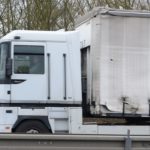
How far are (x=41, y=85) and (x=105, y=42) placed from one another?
1804 millimetres

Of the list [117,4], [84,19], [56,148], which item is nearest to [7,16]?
[117,4]

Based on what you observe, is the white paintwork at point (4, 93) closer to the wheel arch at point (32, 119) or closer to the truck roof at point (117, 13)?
the wheel arch at point (32, 119)

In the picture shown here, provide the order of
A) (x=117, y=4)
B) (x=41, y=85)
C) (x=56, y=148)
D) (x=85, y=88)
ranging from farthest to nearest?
(x=117, y=4) → (x=85, y=88) → (x=41, y=85) → (x=56, y=148)

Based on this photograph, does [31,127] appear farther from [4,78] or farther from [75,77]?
[75,77]

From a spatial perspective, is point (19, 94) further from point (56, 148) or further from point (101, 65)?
point (56, 148)

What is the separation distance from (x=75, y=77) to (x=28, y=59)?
116 cm

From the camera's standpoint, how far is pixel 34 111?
474 inches

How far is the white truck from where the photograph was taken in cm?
1192

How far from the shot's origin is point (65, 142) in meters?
5.02

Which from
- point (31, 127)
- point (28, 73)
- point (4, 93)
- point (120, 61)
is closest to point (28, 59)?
point (28, 73)

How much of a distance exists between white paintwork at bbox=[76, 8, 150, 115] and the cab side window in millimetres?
1301

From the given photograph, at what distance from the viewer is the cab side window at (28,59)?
1192 centimetres

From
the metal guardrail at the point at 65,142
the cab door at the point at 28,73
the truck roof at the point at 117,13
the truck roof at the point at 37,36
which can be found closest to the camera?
Answer: the metal guardrail at the point at 65,142

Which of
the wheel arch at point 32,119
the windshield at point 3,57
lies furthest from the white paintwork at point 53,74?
the wheel arch at point 32,119
